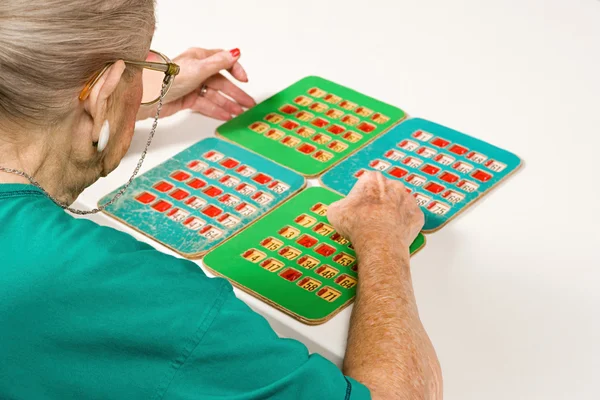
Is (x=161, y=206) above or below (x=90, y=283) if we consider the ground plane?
below

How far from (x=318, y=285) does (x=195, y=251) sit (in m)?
0.20

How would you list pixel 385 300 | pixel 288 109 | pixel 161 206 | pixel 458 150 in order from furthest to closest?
pixel 288 109, pixel 458 150, pixel 161 206, pixel 385 300

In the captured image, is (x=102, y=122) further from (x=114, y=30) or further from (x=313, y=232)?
(x=313, y=232)

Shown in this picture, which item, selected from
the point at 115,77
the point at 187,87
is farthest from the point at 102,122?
the point at 187,87

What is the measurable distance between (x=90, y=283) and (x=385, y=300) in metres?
0.43

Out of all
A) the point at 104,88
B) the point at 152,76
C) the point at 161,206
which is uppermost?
the point at 104,88

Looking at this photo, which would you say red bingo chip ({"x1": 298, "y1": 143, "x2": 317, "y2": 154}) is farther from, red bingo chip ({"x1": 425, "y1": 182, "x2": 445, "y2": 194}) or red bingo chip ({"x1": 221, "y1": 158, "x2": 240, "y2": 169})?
red bingo chip ({"x1": 425, "y1": 182, "x2": 445, "y2": 194})

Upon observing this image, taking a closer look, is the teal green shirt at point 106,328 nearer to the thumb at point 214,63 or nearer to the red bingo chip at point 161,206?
the red bingo chip at point 161,206

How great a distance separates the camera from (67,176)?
1.00 meters

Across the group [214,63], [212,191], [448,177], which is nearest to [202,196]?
[212,191]

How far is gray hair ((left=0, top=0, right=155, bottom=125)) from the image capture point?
828 mm

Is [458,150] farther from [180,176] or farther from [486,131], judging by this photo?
[180,176]

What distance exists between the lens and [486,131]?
1.51 metres

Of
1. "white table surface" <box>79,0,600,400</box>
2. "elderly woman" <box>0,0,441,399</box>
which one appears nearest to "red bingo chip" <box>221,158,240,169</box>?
"white table surface" <box>79,0,600,400</box>
